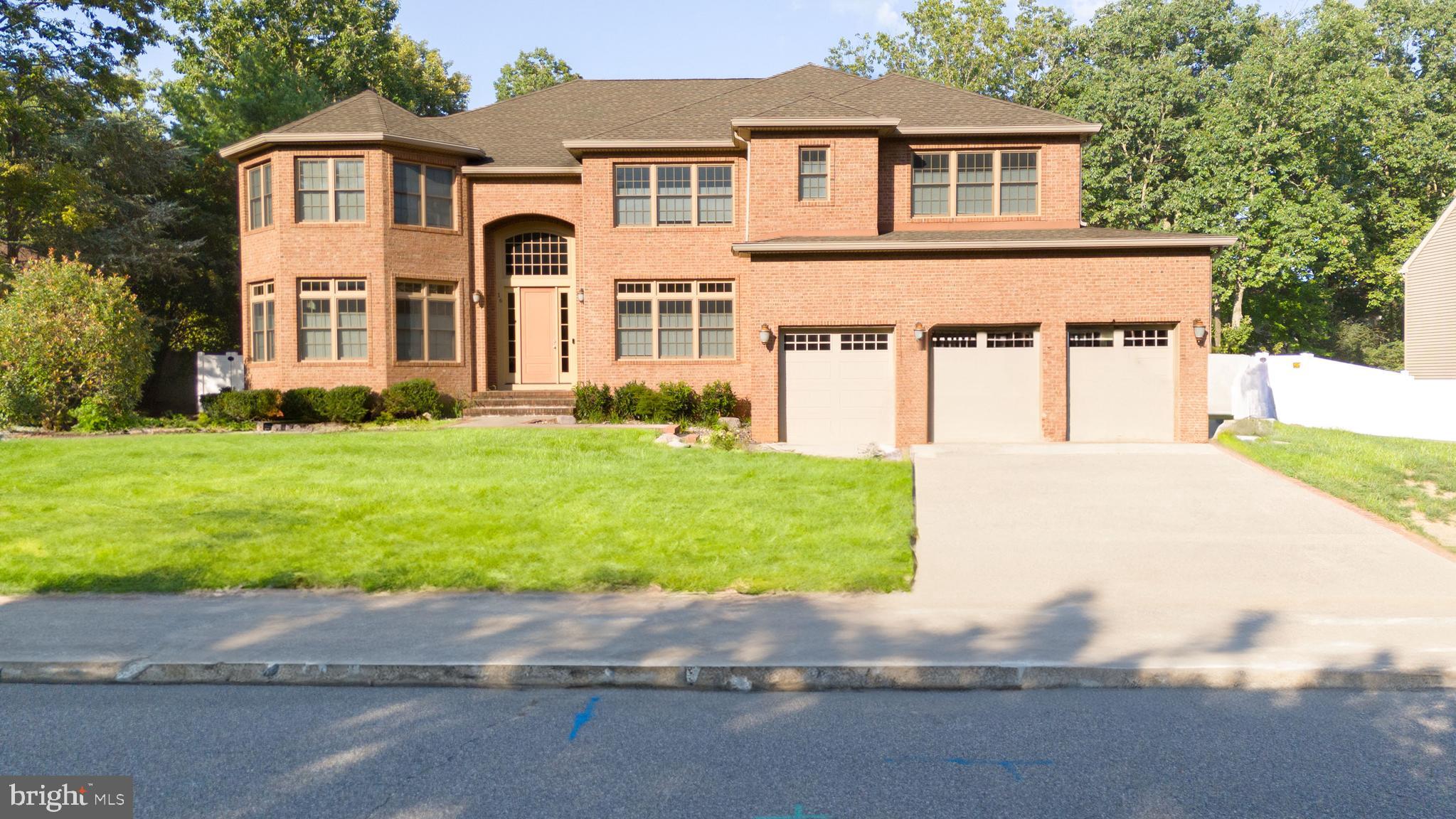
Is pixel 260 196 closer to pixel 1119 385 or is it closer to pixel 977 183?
pixel 977 183

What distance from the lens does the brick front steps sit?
2303 centimetres

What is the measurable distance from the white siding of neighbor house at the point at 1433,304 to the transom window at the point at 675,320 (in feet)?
85.7

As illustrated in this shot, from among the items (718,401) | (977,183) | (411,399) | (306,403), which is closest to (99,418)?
(306,403)

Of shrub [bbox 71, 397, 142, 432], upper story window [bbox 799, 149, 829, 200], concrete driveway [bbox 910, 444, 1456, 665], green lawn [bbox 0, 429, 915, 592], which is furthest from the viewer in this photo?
upper story window [bbox 799, 149, 829, 200]

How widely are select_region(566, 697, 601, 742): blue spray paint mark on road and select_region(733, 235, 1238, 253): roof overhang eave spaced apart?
46.4ft

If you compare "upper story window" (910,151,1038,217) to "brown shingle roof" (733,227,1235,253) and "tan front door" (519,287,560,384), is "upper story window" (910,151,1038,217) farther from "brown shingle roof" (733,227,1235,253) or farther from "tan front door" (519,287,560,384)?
"tan front door" (519,287,560,384)

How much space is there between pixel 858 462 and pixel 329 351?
13791 mm

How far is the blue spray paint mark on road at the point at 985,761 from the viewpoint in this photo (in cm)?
496

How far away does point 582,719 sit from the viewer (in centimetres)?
568

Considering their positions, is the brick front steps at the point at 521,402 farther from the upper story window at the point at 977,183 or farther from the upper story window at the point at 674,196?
the upper story window at the point at 977,183

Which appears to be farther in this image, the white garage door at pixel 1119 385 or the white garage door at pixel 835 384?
the white garage door at pixel 835 384

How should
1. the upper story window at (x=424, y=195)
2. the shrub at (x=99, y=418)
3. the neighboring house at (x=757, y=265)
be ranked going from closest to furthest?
the neighboring house at (x=757, y=265) → the shrub at (x=99, y=418) → the upper story window at (x=424, y=195)

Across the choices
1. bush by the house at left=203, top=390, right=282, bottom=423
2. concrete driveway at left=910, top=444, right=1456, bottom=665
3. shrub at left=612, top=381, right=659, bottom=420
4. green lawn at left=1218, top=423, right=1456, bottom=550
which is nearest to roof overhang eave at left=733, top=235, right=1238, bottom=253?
green lawn at left=1218, top=423, right=1456, bottom=550

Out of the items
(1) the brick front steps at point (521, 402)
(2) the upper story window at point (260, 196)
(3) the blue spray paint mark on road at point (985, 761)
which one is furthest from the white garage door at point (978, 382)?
(2) the upper story window at point (260, 196)
